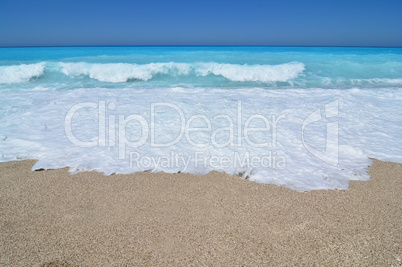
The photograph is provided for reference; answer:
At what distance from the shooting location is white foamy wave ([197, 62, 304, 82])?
11.5 meters

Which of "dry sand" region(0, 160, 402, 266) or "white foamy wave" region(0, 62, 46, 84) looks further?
"white foamy wave" region(0, 62, 46, 84)

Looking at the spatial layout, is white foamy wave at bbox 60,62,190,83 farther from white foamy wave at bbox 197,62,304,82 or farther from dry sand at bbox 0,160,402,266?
dry sand at bbox 0,160,402,266

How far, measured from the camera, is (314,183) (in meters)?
3.09

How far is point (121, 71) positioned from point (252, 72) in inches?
247

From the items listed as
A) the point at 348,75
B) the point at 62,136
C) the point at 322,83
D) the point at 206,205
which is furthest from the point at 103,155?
the point at 348,75

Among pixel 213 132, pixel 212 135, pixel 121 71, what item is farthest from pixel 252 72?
pixel 212 135

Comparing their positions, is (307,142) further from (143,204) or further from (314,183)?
(143,204)

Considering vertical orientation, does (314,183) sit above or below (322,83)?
below

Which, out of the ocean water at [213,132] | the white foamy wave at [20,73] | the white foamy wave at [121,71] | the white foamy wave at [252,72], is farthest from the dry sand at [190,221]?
the white foamy wave at [20,73]

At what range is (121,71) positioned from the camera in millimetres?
11992

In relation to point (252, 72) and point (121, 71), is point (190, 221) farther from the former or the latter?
point (121, 71)

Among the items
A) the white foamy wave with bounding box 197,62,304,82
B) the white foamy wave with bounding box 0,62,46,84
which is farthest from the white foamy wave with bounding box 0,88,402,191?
the white foamy wave with bounding box 0,62,46,84

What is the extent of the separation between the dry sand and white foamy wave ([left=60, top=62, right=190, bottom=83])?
8880mm

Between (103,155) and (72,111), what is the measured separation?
270cm
